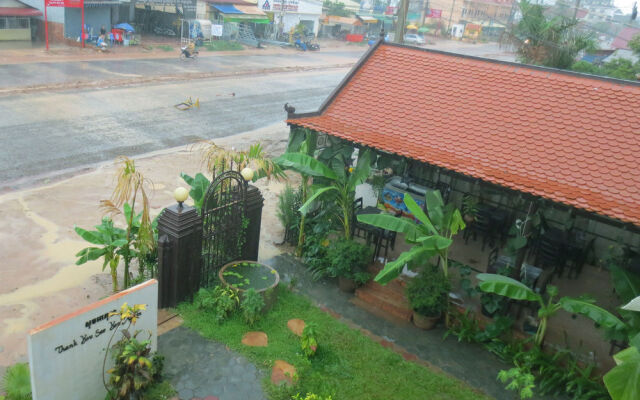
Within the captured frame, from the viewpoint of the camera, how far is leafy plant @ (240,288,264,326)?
7.93 m

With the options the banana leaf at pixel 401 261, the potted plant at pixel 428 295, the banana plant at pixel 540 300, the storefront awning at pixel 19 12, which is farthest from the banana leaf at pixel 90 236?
Result: the storefront awning at pixel 19 12

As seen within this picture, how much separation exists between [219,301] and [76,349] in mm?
2464

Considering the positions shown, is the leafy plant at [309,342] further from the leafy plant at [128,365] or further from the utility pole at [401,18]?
the utility pole at [401,18]

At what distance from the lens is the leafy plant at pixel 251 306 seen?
312 inches

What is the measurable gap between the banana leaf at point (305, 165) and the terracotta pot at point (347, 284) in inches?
73.7

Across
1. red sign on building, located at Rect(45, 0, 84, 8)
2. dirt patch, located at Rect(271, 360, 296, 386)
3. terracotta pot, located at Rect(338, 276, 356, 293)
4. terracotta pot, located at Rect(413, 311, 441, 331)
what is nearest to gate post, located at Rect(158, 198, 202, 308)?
dirt patch, located at Rect(271, 360, 296, 386)

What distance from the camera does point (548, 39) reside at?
22125 millimetres

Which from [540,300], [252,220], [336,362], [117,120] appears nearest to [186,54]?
[117,120]

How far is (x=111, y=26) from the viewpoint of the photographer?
114 feet

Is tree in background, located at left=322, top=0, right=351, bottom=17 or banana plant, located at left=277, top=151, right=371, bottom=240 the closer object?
banana plant, located at left=277, top=151, right=371, bottom=240

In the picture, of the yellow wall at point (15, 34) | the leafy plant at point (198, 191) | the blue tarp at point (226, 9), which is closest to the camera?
the leafy plant at point (198, 191)

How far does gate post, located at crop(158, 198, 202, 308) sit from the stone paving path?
0.66 m

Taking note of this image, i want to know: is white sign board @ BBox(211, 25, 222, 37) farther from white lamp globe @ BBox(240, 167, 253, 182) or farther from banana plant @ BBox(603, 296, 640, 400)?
banana plant @ BBox(603, 296, 640, 400)

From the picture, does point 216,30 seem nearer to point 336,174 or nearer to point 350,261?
point 336,174
